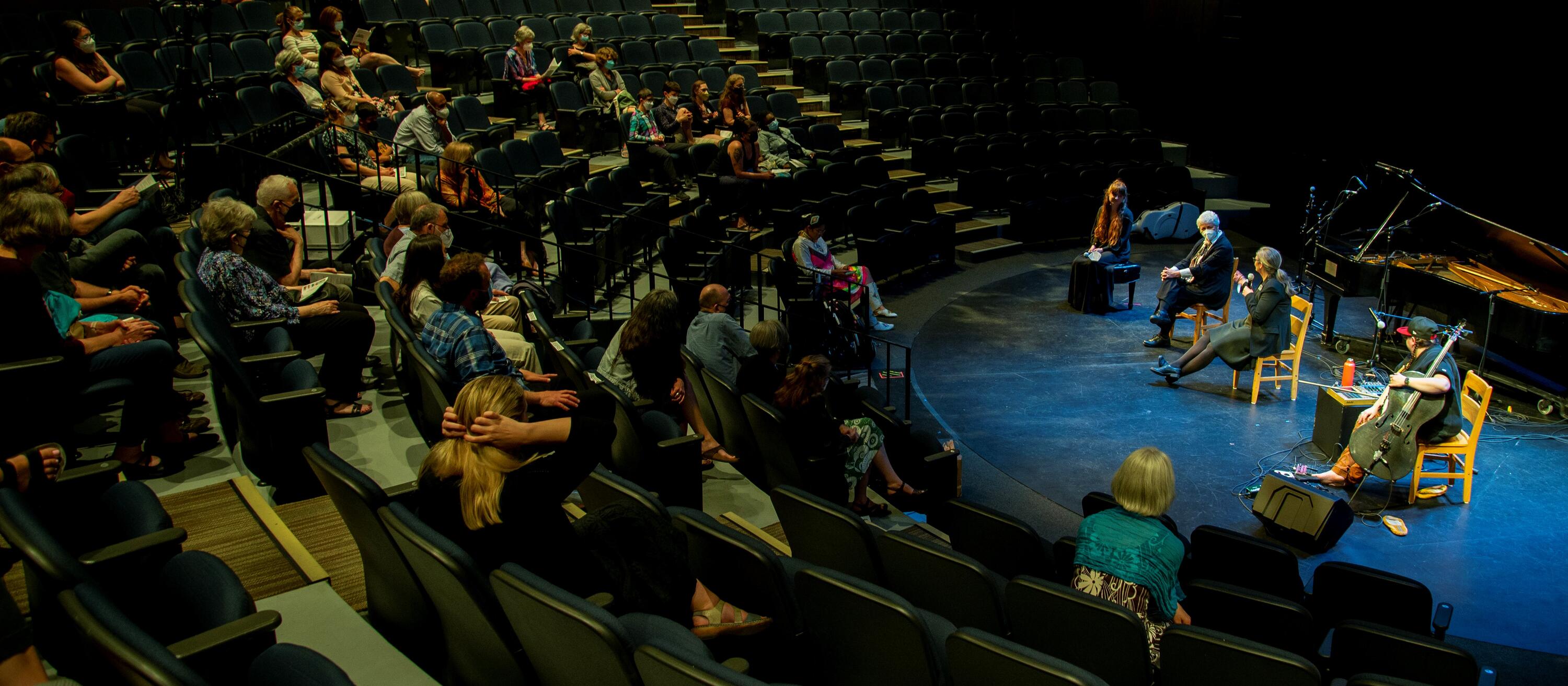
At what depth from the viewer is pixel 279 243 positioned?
182 inches

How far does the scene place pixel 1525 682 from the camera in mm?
3918

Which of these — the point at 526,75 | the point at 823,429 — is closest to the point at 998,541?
the point at 823,429

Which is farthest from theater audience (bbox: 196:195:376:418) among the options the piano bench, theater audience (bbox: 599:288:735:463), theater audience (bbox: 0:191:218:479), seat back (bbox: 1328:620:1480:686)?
the piano bench

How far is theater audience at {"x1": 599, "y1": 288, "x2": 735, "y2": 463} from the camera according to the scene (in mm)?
4465

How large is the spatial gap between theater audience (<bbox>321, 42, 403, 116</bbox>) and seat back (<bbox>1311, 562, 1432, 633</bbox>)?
21.9 feet

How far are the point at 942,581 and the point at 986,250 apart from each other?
7836 millimetres

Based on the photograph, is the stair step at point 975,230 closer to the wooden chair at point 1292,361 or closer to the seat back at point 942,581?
the wooden chair at point 1292,361

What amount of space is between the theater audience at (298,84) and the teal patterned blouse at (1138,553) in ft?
19.2

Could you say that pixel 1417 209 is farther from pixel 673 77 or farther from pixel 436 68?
pixel 436 68

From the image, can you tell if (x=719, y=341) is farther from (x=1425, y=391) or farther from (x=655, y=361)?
(x=1425, y=391)

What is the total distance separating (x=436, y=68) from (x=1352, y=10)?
908 centimetres

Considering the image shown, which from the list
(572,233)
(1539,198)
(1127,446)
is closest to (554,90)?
(572,233)

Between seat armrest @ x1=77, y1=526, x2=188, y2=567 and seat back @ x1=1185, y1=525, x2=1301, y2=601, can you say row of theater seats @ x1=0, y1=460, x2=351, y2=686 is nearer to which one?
seat armrest @ x1=77, y1=526, x2=188, y2=567

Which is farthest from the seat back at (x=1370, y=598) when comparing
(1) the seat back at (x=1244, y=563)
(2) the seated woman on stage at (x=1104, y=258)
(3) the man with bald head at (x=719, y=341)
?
(2) the seated woman on stage at (x=1104, y=258)
